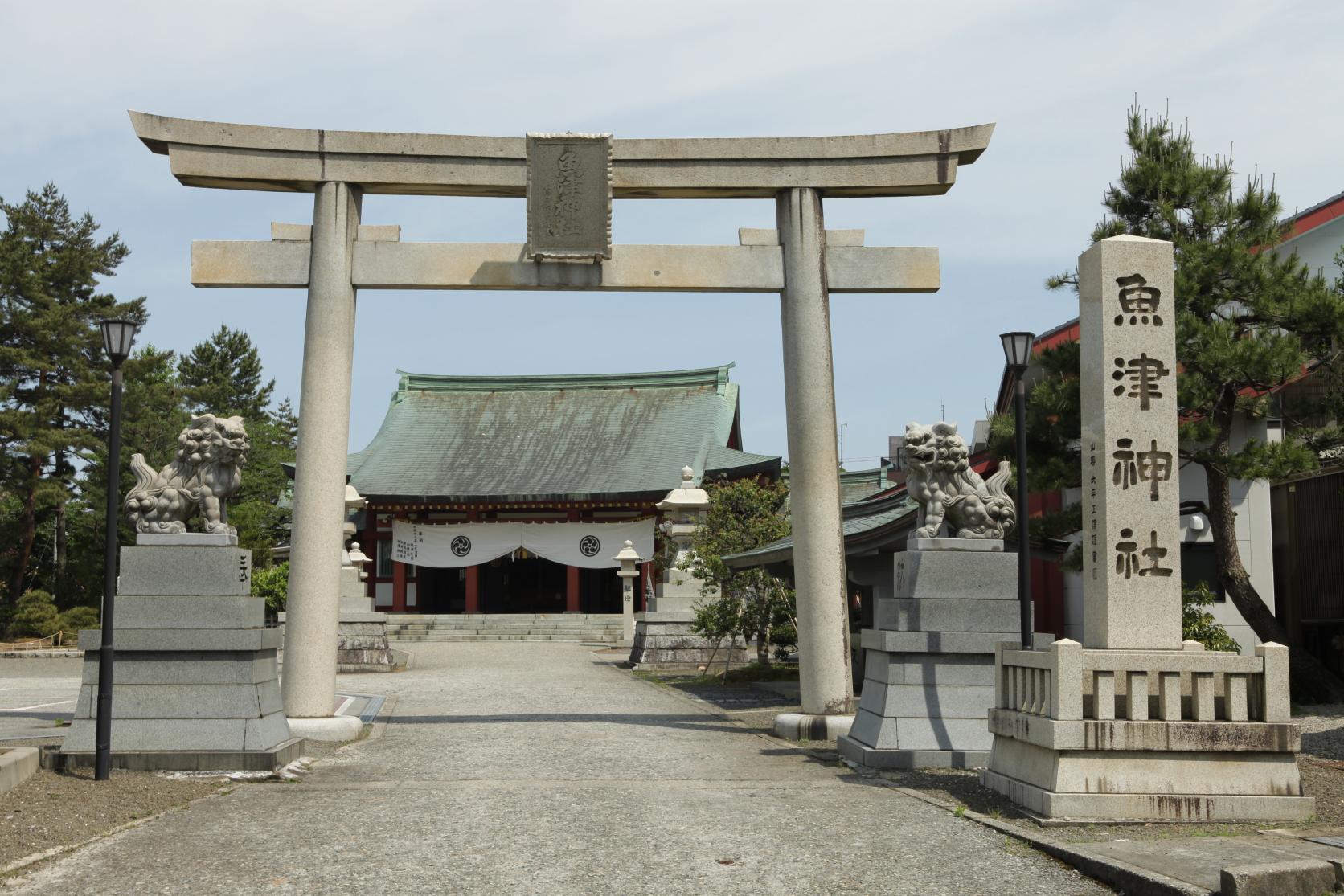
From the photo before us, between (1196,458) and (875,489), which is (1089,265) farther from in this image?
(875,489)

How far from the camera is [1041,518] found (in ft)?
53.1

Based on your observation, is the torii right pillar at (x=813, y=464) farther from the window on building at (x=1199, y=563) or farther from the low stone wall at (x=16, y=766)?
the window on building at (x=1199, y=563)

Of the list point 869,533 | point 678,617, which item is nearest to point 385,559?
point 678,617

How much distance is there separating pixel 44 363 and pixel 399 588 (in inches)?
504

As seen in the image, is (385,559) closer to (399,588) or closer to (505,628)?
(399,588)

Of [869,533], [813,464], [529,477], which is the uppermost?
[529,477]

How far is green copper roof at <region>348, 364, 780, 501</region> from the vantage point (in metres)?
40.0

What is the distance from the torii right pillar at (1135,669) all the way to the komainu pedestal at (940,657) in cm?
145

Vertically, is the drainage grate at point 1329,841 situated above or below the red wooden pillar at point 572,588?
below

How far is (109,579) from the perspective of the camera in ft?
30.7

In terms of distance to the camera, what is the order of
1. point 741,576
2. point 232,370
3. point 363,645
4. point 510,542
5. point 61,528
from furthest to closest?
point 232,370
point 510,542
point 61,528
point 363,645
point 741,576

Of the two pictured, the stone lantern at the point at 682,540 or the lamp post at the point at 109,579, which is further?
the stone lantern at the point at 682,540

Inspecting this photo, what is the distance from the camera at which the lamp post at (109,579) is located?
9.05m

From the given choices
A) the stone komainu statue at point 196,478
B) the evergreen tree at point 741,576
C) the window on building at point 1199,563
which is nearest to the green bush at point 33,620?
the evergreen tree at point 741,576
